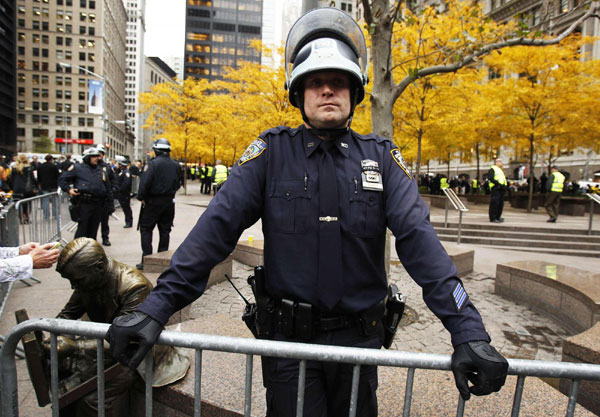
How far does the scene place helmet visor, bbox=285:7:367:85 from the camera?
1934 millimetres

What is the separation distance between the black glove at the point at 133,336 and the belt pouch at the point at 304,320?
529 mm

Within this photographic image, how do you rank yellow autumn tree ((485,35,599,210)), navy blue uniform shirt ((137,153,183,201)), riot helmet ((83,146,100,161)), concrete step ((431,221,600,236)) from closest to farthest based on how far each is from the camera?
navy blue uniform shirt ((137,153,183,201))
riot helmet ((83,146,100,161))
concrete step ((431,221,600,236))
yellow autumn tree ((485,35,599,210))

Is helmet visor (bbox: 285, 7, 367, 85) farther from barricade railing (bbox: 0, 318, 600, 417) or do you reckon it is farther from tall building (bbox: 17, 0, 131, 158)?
tall building (bbox: 17, 0, 131, 158)

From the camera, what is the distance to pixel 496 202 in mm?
12406

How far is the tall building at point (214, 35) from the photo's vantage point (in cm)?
11669

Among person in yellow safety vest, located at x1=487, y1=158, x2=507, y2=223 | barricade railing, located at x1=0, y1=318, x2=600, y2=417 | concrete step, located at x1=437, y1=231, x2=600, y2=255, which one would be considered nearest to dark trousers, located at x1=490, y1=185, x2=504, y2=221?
person in yellow safety vest, located at x1=487, y1=158, x2=507, y2=223

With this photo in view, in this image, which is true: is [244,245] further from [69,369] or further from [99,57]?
[99,57]

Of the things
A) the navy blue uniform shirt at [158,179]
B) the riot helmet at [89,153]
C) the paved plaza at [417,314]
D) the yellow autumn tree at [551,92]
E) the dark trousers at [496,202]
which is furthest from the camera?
the yellow autumn tree at [551,92]

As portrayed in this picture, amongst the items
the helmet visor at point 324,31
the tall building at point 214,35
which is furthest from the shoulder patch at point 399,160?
the tall building at point 214,35

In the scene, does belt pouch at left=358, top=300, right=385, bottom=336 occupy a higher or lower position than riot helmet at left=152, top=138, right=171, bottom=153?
lower

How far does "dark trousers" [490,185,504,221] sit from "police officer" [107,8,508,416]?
1198 cm

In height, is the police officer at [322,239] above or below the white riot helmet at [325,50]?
below

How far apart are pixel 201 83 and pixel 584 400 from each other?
25600mm

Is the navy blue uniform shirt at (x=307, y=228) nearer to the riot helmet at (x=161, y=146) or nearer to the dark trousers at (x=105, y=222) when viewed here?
the riot helmet at (x=161, y=146)
